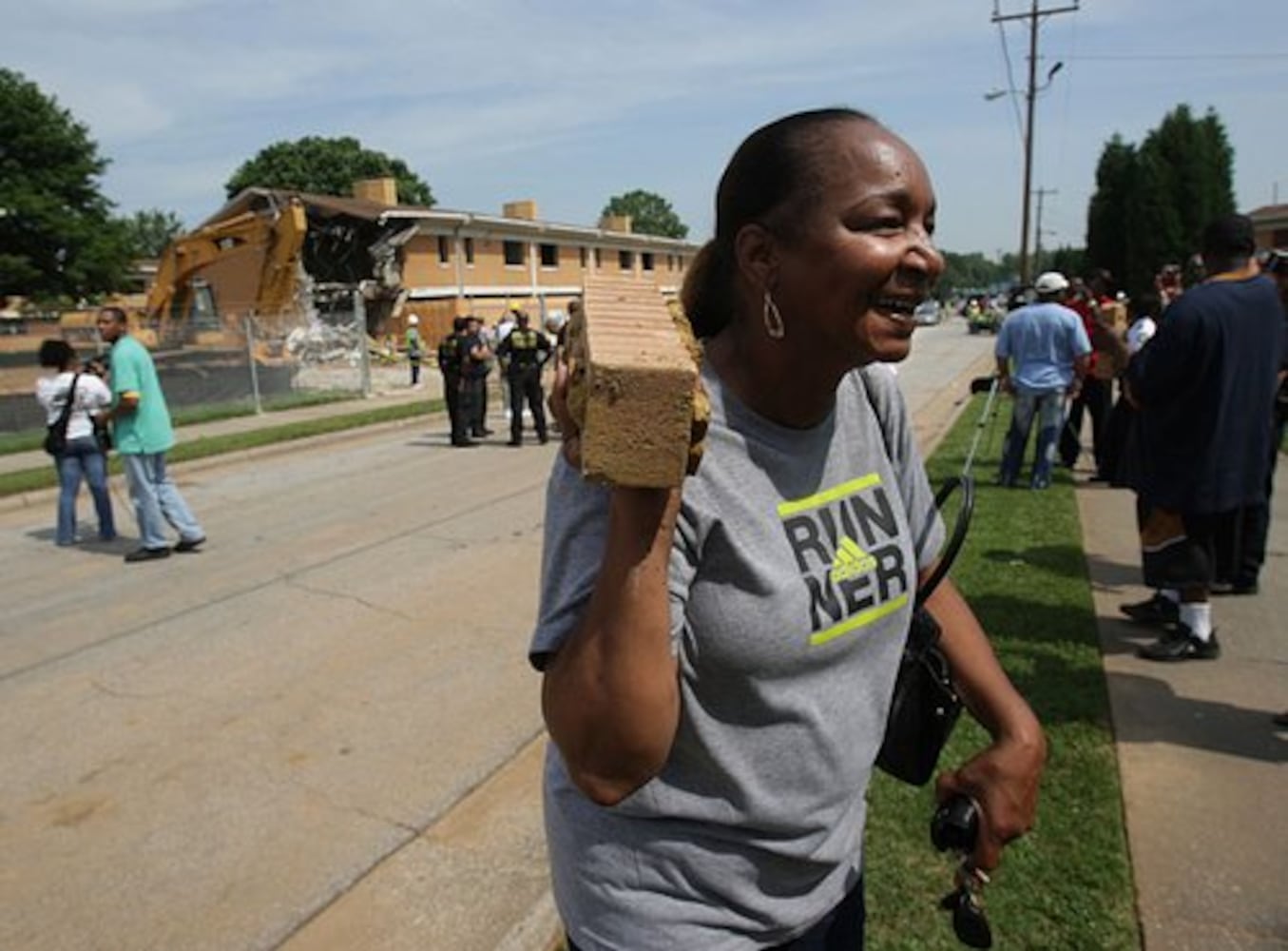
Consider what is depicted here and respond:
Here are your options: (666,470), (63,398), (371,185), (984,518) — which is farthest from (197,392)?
(371,185)

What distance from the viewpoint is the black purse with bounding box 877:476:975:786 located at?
61.4 inches

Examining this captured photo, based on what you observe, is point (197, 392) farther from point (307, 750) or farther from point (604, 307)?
point (604, 307)

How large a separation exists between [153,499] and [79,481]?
1349 mm

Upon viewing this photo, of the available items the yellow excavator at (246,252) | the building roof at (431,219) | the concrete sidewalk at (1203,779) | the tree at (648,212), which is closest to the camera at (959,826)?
the concrete sidewalk at (1203,779)

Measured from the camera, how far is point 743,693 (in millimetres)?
1177

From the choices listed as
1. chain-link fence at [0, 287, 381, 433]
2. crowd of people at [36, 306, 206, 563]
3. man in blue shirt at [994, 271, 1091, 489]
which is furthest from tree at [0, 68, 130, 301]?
man in blue shirt at [994, 271, 1091, 489]

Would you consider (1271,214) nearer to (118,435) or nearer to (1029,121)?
(1029,121)

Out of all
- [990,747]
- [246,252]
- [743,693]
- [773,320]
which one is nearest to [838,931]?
[990,747]

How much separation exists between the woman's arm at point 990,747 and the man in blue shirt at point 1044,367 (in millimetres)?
6978

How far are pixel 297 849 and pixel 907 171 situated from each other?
3.00m

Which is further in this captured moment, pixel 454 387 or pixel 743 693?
pixel 454 387

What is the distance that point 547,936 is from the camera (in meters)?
2.67

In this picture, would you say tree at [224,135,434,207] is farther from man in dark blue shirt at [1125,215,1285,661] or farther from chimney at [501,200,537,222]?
man in dark blue shirt at [1125,215,1285,661]

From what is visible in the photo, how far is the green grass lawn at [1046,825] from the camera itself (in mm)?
2559
